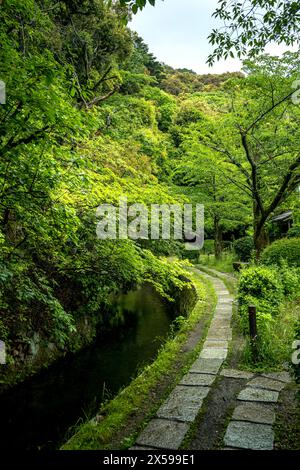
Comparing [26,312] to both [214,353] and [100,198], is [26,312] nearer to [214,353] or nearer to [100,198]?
[100,198]

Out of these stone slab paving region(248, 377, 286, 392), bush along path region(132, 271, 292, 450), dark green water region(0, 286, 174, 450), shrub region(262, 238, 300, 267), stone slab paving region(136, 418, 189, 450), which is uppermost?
shrub region(262, 238, 300, 267)

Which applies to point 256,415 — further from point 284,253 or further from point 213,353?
point 284,253

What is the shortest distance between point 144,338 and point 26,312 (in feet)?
14.3

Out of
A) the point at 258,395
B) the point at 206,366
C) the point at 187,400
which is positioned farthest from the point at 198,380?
the point at 258,395

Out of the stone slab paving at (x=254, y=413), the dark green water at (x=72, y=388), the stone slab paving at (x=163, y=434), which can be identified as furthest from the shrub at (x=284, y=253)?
the stone slab paving at (x=163, y=434)

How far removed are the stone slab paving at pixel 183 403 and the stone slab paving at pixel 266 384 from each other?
0.75 m

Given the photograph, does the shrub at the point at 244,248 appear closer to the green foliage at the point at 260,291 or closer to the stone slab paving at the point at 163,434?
the green foliage at the point at 260,291

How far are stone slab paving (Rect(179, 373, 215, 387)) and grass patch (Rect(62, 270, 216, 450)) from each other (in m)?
0.17

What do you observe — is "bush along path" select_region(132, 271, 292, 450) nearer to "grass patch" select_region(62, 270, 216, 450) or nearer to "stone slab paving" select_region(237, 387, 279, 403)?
"stone slab paving" select_region(237, 387, 279, 403)

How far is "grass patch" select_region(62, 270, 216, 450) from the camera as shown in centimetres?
403

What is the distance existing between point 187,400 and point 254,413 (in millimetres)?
939

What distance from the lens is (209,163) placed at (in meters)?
14.0

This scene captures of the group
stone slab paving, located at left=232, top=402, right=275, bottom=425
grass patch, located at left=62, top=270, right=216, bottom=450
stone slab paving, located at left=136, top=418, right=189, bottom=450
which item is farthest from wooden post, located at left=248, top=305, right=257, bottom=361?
stone slab paving, located at left=136, top=418, right=189, bottom=450

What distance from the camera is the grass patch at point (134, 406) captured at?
4.03 metres
